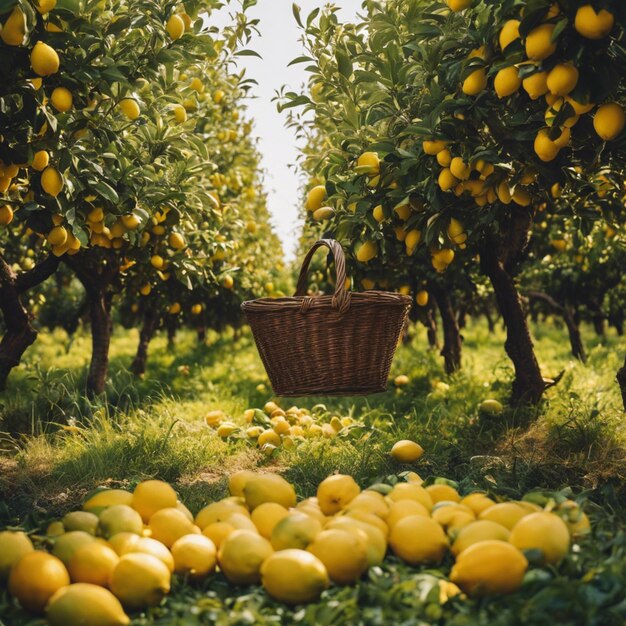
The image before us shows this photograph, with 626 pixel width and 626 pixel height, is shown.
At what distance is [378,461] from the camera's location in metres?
3.43

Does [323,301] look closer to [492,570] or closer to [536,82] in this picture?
[536,82]

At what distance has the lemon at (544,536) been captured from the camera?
1.65 m

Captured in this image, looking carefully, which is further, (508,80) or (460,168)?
(460,168)

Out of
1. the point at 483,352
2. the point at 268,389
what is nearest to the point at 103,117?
the point at 268,389

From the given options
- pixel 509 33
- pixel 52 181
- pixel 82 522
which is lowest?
pixel 82 522

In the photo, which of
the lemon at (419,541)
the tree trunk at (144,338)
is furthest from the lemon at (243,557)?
the tree trunk at (144,338)

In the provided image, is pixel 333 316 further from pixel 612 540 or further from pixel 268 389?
pixel 268 389

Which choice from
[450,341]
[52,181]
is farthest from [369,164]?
[450,341]

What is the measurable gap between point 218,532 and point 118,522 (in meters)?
0.29

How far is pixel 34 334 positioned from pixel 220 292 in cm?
367

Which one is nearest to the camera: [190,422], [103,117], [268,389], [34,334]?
[103,117]

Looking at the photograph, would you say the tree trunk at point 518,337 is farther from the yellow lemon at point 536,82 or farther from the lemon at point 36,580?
the lemon at point 36,580

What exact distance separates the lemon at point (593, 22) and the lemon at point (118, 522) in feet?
6.32

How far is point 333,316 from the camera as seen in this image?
2.62 meters
